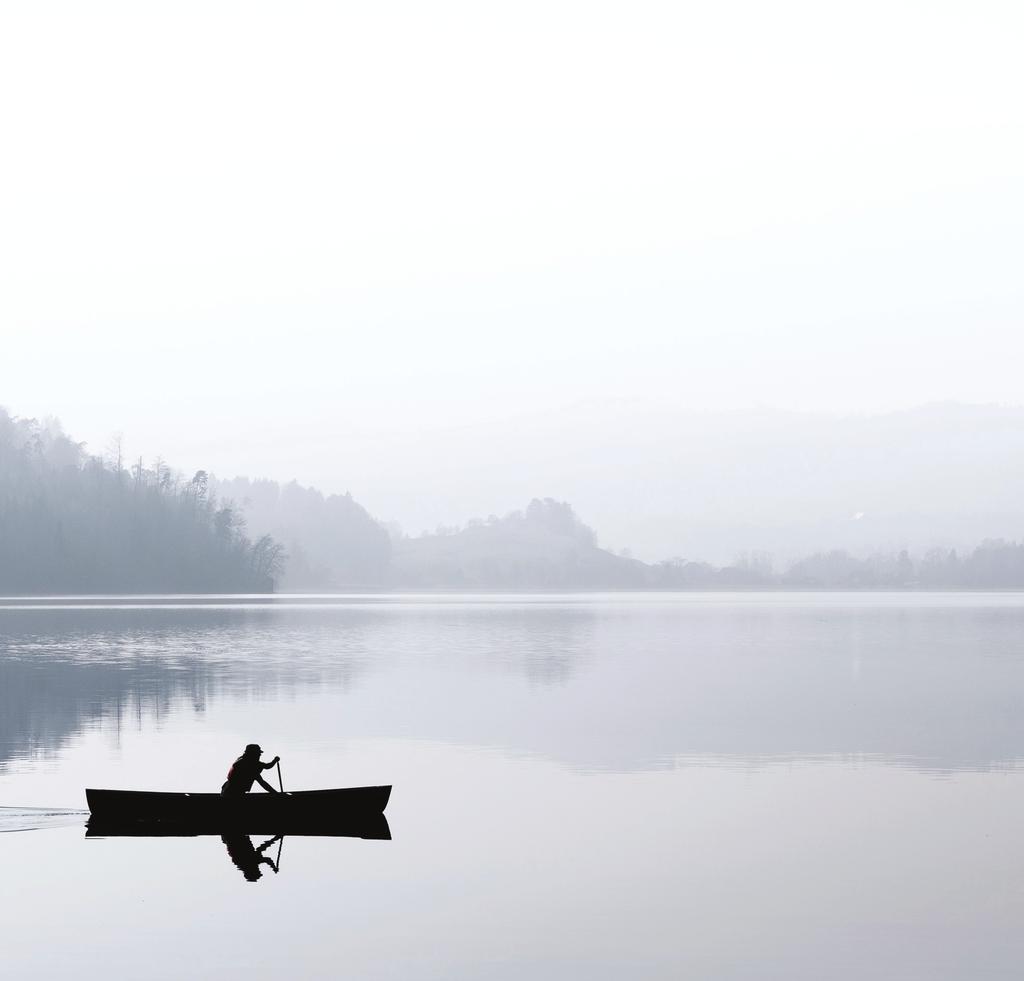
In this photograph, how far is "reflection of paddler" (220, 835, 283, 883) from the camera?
98.0 feet

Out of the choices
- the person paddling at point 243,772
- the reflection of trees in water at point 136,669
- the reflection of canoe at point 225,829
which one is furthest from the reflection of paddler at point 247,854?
the reflection of trees in water at point 136,669

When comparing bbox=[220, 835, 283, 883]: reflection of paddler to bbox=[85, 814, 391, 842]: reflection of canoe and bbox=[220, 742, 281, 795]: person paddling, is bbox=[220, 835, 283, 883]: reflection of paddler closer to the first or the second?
bbox=[85, 814, 391, 842]: reflection of canoe

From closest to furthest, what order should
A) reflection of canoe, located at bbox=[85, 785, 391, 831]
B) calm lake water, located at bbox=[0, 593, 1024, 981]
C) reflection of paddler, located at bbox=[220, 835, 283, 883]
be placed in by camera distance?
calm lake water, located at bbox=[0, 593, 1024, 981], reflection of paddler, located at bbox=[220, 835, 283, 883], reflection of canoe, located at bbox=[85, 785, 391, 831]

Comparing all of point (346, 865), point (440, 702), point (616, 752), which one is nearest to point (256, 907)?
point (346, 865)

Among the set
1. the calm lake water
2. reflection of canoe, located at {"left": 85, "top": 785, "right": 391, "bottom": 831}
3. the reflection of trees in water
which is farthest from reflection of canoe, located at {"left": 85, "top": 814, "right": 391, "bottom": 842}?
the reflection of trees in water

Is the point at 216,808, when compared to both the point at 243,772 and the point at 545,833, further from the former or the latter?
the point at 545,833

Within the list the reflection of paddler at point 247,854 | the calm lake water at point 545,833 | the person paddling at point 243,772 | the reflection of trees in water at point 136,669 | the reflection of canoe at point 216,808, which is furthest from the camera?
the reflection of trees in water at point 136,669

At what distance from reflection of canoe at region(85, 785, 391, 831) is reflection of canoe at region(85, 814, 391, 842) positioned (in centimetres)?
4

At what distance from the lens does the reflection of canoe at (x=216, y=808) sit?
1287 inches

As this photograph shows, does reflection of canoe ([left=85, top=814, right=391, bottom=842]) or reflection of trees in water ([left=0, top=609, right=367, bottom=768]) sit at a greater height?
reflection of trees in water ([left=0, top=609, right=367, bottom=768])

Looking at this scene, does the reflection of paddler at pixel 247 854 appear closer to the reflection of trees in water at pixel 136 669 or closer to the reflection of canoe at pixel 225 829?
the reflection of canoe at pixel 225 829

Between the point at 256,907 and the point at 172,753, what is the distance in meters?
22.1

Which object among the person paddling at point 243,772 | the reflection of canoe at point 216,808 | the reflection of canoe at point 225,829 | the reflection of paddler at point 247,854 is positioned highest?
the person paddling at point 243,772

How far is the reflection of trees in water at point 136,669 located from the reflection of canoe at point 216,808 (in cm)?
1295
